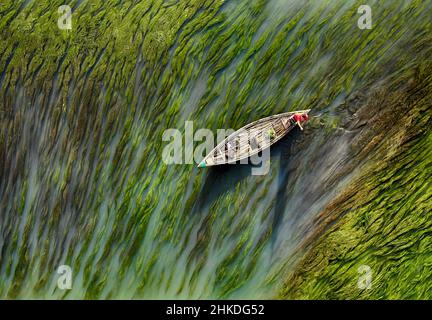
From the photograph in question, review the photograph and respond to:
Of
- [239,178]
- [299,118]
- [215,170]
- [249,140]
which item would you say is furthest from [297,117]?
[215,170]

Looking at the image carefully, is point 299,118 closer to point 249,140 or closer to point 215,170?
point 249,140

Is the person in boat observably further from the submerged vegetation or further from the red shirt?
the submerged vegetation

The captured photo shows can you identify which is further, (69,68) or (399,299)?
(69,68)

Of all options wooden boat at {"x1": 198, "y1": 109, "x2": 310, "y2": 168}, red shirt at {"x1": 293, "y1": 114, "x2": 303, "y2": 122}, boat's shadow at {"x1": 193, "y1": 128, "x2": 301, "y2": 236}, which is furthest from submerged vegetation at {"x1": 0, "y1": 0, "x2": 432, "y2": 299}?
red shirt at {"x1": 293, "y1": 114, "x2": 303, "y2": 122}

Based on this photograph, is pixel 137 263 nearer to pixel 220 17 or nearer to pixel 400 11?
pixel 220 17

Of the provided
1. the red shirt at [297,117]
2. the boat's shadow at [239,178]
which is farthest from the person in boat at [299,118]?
the boat's shadow at [239,178]
